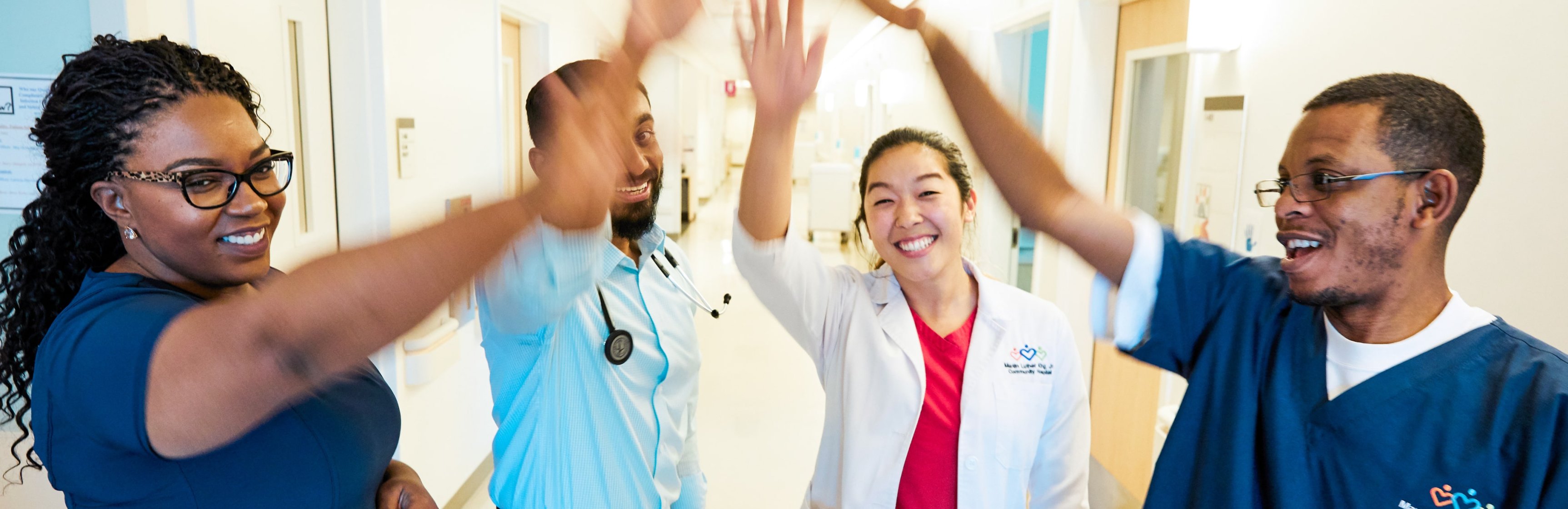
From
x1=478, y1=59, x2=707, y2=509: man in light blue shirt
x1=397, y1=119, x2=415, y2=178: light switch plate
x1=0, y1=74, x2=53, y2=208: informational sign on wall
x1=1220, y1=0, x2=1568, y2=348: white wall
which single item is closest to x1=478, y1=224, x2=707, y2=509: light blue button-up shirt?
x1=478, y1=59, x2=707, y2=509: man in light blue shirt

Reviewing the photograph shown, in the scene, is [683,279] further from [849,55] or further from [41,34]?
[849,55]

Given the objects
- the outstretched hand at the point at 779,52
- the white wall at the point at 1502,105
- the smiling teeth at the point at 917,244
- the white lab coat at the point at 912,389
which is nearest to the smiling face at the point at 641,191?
the white lab coat at the point at 912,389

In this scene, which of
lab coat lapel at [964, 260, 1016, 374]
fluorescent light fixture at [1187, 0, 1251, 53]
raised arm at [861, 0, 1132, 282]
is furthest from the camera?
fluorescent light fixture at [1187, 0, 1251, 53]

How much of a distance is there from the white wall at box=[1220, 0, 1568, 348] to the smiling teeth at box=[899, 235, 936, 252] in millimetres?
1109

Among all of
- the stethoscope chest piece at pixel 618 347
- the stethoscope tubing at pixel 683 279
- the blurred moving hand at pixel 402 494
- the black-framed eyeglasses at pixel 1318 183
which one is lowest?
the blurred moving hand at pixel 402 494

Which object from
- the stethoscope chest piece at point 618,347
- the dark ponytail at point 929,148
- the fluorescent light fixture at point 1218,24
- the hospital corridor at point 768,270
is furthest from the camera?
the fluorescent light fixture at point 1218,24

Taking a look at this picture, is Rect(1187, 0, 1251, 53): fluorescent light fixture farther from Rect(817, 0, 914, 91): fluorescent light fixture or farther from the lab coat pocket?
Rect(817, 0, 914, 91): fluorescent light fixture

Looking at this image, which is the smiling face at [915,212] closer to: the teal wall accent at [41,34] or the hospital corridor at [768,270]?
the hospital corridor at [768,270]

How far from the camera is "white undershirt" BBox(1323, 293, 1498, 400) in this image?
1011mm

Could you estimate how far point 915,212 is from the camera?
1554 mm

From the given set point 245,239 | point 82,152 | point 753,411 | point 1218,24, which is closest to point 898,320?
point 245,239

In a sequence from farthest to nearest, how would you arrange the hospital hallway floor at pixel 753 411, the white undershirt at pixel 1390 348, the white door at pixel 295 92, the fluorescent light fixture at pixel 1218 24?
the hospital hallway floor at pixel 753 411, the fluorescent light fixture at pixel 1218 24, the white door at pixel 295 92, the white undershirt at pixel 1390 348

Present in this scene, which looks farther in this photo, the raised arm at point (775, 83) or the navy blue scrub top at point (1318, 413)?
the raised arm at point (775, 83)

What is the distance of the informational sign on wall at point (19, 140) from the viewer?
1.73 metres
